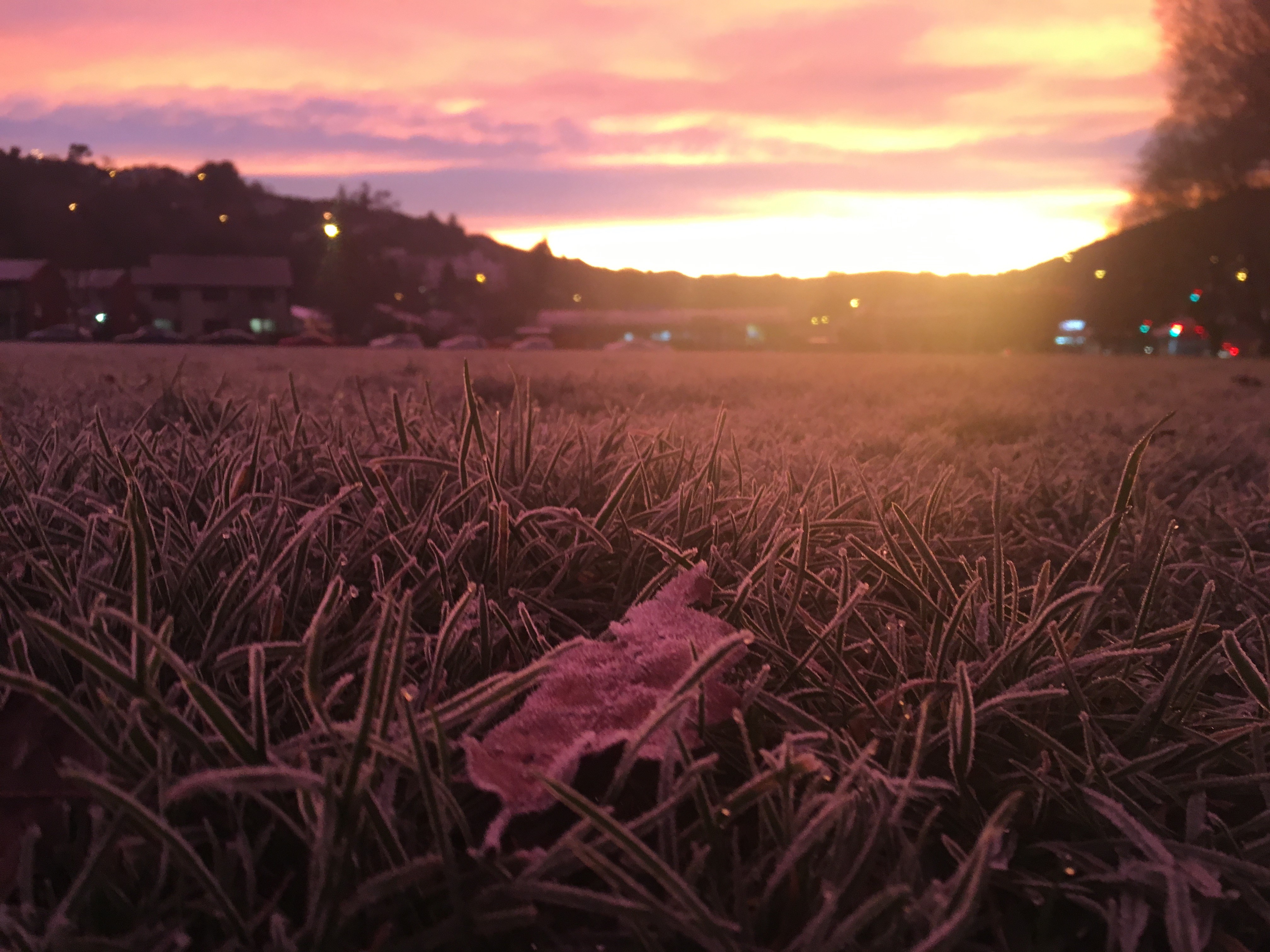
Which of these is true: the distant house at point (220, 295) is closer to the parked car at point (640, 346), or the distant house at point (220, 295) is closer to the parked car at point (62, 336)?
the parked car at point (640, 346)

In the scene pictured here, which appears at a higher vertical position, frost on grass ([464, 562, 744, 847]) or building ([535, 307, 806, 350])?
building ([535, 307, 806, 350])

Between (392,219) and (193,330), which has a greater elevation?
(392,219)

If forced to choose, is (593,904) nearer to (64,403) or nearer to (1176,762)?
(1176,762)

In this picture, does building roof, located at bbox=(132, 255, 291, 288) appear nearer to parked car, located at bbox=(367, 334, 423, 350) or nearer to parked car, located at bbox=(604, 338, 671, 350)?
parked car, located at bbox=(367, 334, 423, 350)

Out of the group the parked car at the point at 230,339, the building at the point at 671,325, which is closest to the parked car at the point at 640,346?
the building at the point at 671,325

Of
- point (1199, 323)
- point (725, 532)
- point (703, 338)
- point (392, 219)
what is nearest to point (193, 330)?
point (392, 219)

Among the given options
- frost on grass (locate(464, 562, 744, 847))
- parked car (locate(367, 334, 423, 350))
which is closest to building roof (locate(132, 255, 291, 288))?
parked car (locate(367, 334, 423, 350))
